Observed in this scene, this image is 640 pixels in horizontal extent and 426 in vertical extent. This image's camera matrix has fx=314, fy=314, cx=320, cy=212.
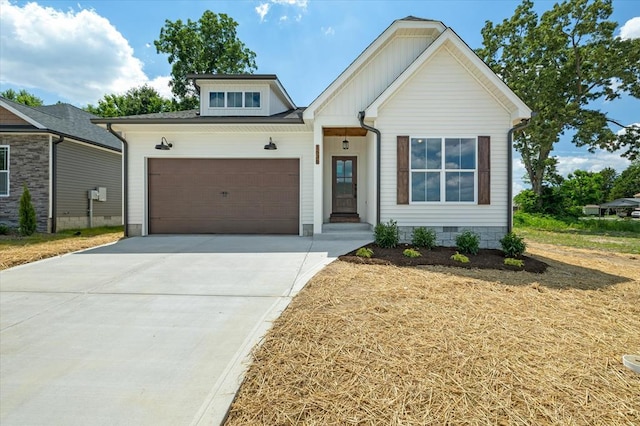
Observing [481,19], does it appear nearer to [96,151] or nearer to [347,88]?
[347,88]

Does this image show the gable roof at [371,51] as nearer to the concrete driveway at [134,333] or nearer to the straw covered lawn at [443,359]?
the concrete driveway at [134,333]

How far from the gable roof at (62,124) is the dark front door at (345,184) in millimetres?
9608

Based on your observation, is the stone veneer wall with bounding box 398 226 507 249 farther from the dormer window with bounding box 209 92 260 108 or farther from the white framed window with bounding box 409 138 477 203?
the dormer window with bounding box 209 92 260 108

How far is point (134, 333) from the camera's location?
3.21m

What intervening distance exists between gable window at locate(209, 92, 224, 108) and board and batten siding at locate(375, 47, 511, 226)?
6366mm

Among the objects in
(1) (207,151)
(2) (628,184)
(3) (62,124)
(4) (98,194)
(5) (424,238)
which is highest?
(2) (628,184)

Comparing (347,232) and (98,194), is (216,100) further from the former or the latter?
(347,232)

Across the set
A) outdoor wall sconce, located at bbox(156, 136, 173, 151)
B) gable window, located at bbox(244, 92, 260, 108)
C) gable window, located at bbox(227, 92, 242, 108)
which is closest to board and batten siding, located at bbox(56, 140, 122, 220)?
outdoor wall sconce, located at bbox(156, 136, 173, 151)

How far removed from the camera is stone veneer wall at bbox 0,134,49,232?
Result: 11227 mm

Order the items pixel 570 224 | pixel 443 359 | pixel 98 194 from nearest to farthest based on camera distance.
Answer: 1. pixel 443 359
2. pixel 98 194
3. pixel 570 224

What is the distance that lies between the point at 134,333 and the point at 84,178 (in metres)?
12.5

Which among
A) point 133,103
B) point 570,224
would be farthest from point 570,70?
point 133,103

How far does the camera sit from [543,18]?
1803 centimetres

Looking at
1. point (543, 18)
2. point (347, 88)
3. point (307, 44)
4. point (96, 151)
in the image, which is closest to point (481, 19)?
point (543, 18)
